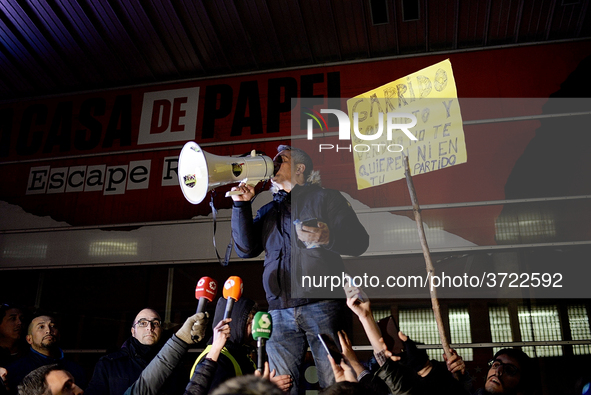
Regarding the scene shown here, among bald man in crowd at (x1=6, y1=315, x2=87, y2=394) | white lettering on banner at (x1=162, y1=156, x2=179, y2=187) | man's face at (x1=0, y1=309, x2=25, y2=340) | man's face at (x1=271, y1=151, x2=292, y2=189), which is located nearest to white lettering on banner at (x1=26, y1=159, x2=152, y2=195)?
white lettering on banner at (x1=162, y1=156, x2=179, y2=187)

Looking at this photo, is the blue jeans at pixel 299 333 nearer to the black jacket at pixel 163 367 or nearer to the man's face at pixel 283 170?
the black jacket at pixel 163 367

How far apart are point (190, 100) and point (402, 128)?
6.89 ft

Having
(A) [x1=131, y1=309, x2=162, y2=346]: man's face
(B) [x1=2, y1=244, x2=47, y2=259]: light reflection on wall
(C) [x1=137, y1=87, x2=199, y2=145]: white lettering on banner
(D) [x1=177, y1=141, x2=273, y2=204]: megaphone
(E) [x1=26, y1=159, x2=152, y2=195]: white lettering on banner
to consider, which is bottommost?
(A) [x1=131, y1=309, x2=162, y2=346]: man's face

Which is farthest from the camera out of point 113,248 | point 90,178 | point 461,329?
point 90,178

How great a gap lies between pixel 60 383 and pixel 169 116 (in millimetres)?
3277

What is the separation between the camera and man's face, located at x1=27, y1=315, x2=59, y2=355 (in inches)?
131

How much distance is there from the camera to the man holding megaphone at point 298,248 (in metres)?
2.25

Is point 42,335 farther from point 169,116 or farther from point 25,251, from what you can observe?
point 169,116

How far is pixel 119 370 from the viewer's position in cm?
278

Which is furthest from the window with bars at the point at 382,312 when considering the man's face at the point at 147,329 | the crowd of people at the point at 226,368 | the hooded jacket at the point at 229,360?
the man's face at the point at 147,329

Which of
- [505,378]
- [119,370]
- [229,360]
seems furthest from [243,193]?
[505,378]

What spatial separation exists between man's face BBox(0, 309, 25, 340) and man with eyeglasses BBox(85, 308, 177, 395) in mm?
1100

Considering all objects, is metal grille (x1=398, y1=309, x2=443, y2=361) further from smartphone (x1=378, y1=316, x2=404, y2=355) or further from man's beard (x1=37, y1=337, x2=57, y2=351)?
man's beard (x1=37, y1=337, x2=57, y2=351)

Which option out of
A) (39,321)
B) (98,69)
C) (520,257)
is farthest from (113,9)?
(520,257)
